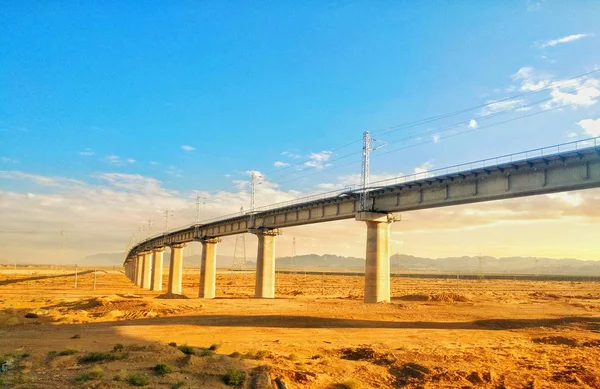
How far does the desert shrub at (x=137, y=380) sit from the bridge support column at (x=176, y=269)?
68.5 meters

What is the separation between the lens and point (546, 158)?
3038cm

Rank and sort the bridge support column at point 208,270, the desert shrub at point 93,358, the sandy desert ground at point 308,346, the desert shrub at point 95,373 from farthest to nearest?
the bridge support column at point 208,270, the desert shrub at point 93,358, the sandy desert ground at point 308,346, the desert shrub at point 95,373

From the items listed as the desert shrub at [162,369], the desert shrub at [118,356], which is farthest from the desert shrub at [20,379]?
the desert shrub at [162,369]

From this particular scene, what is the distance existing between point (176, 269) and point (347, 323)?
55756 millimetres

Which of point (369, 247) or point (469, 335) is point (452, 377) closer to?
point (469, 335)

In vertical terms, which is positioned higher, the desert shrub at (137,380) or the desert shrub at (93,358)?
the desert shrub at (137,380)

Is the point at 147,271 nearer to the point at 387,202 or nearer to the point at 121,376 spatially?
the point at 387,202

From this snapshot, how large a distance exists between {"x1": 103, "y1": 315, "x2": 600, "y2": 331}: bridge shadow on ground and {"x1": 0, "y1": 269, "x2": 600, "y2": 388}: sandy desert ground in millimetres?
77

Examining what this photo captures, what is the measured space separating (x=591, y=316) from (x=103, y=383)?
127 feet

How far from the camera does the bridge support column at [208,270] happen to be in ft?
222

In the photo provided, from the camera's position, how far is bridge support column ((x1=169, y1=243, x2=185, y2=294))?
81.0 metres

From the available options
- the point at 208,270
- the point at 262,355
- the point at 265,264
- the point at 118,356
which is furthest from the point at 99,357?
the point at 208,270

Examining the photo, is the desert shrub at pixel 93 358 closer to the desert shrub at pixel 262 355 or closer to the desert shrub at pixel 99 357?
the desert shrub at pixel 99 357

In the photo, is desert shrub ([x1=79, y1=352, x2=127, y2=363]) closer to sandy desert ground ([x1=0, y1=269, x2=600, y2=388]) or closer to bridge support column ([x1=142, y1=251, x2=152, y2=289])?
sandy desert ground ([x1=0, y1=269, x2=600, y2=388])
